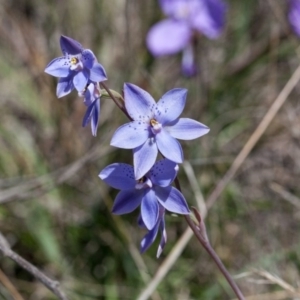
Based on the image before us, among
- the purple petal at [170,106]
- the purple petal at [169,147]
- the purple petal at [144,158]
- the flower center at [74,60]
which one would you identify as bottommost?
the purple petal at [144,158]

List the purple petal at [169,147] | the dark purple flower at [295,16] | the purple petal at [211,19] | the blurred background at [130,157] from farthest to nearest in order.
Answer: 1. the purple petal at [211,19]
2. the dark purple flower at [295,16]
3. the blurred background at [130,157]
4. the purple petal at [169,147]

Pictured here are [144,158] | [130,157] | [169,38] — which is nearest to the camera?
[144,158]

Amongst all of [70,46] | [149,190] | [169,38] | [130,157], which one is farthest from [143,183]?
[169,38]

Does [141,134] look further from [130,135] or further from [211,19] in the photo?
[211,19]

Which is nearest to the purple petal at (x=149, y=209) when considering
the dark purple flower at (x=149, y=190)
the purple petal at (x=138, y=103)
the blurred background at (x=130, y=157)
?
the dark purple flower at (x=149, y=190)

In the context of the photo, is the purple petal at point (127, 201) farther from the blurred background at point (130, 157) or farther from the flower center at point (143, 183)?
the blurred background at point (130, 157)

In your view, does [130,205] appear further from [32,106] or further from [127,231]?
[32,106]

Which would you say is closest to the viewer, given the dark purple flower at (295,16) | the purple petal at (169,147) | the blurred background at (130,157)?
the purple petal at (169,147)

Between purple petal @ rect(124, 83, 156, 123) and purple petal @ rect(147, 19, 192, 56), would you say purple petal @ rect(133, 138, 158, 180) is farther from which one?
purple petal @ rect(147, 19, 192, 56)
